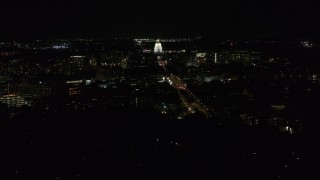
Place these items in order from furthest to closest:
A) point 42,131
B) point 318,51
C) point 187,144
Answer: point 318,51, point 42,131, point 187,144

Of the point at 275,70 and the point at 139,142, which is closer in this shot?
the point at 139,142

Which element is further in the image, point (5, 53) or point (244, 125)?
point (5, 53)

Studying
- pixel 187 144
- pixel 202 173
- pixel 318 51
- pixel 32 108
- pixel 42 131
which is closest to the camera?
pixel 202 173

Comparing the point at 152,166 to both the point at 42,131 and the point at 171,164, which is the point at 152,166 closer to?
the point at 171,164

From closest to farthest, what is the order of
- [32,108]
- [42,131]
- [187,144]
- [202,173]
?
1. [202,173]
2. [187,144]
3. [42,131]
4. [32,108]

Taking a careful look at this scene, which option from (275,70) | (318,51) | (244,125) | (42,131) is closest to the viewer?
(42,131)

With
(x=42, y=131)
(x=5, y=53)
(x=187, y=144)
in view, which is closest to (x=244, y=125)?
(x=187, y=144)

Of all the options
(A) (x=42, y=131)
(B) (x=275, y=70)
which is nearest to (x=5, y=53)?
(B) (x=275, y=70)

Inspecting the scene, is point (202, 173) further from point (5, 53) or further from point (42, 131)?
point (5, 53)
